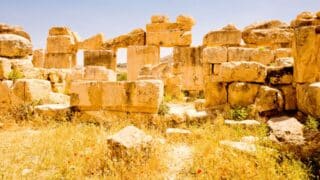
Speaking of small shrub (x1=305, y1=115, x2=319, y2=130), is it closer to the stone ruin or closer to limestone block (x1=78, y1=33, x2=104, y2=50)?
the stone ruin

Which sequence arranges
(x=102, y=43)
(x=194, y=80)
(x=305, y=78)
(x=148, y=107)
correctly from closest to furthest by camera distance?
(x=305, y=78) < (x=148, y=107) < (x=194, y=80) < (x=102, y=43)

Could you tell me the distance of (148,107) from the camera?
243 inches

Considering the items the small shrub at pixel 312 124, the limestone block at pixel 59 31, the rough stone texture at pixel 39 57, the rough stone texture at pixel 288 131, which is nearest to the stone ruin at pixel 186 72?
the small shrub at pixel 312 124

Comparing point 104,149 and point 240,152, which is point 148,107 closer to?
point 104,149

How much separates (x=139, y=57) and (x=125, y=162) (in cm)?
1060

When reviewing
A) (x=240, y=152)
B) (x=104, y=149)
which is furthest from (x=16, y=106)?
(x=240, y=152)

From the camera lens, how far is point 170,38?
573 inches

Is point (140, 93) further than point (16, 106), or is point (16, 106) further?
point (16, 106)

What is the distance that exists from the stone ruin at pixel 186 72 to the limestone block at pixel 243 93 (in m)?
0.02

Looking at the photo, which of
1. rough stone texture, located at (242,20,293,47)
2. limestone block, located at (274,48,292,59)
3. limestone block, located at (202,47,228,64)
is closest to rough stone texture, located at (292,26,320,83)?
limestone block, located at (202,47,228,64)

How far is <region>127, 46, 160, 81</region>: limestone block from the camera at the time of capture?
46.9ft

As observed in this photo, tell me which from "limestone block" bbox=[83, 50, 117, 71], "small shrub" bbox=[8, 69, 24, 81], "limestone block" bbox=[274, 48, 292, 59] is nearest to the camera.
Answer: "small shrub" bbox=[8, 69, 24, 81]

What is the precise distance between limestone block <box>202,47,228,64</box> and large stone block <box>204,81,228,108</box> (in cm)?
345

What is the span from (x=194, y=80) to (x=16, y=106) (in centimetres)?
764
